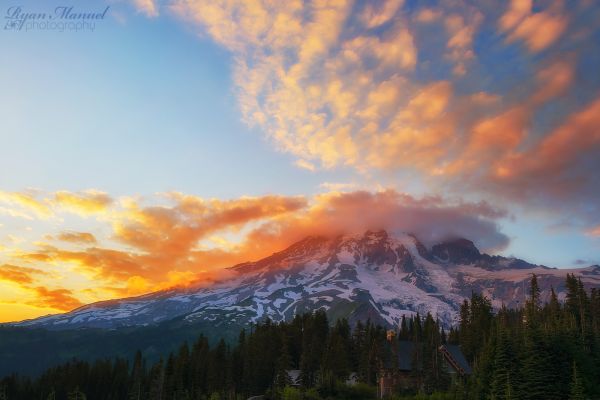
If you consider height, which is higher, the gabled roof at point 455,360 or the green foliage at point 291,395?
the gabled roof at point 455,360

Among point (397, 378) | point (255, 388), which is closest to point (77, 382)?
point (255, 388)

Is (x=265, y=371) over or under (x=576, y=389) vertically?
under

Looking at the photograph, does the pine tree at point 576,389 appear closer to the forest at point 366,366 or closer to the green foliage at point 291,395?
the forest at point 366,366

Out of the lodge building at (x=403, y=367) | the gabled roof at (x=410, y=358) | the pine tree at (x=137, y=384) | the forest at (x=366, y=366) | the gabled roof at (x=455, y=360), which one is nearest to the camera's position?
the forest at (x=366, y=366)

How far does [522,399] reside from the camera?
67000 millimetres

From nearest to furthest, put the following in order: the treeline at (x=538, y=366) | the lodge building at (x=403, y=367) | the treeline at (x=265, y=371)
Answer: the treeline at (x=538, y=366), the treeline at (x=265, y=371), the lodge building at (x=403, y=367)

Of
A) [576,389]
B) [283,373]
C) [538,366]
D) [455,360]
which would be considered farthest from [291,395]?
[576,389]

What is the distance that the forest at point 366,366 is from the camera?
70125mm

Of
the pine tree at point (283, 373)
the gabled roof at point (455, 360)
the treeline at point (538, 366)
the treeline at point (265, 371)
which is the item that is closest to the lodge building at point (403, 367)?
the gabled roof at point (455, 360)

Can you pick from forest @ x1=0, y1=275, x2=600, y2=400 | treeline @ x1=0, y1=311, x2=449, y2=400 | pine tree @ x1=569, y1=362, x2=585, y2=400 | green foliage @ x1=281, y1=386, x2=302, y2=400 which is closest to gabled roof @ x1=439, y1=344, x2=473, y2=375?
forest @ x1=0, y1=275, x2=600, y2=400

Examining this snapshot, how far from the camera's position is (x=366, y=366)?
103 meters

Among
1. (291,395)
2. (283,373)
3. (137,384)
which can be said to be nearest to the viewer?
(291,395)

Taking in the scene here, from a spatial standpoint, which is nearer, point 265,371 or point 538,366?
point 538,366

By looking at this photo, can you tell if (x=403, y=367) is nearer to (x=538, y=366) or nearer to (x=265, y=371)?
(x=265, y=371)
